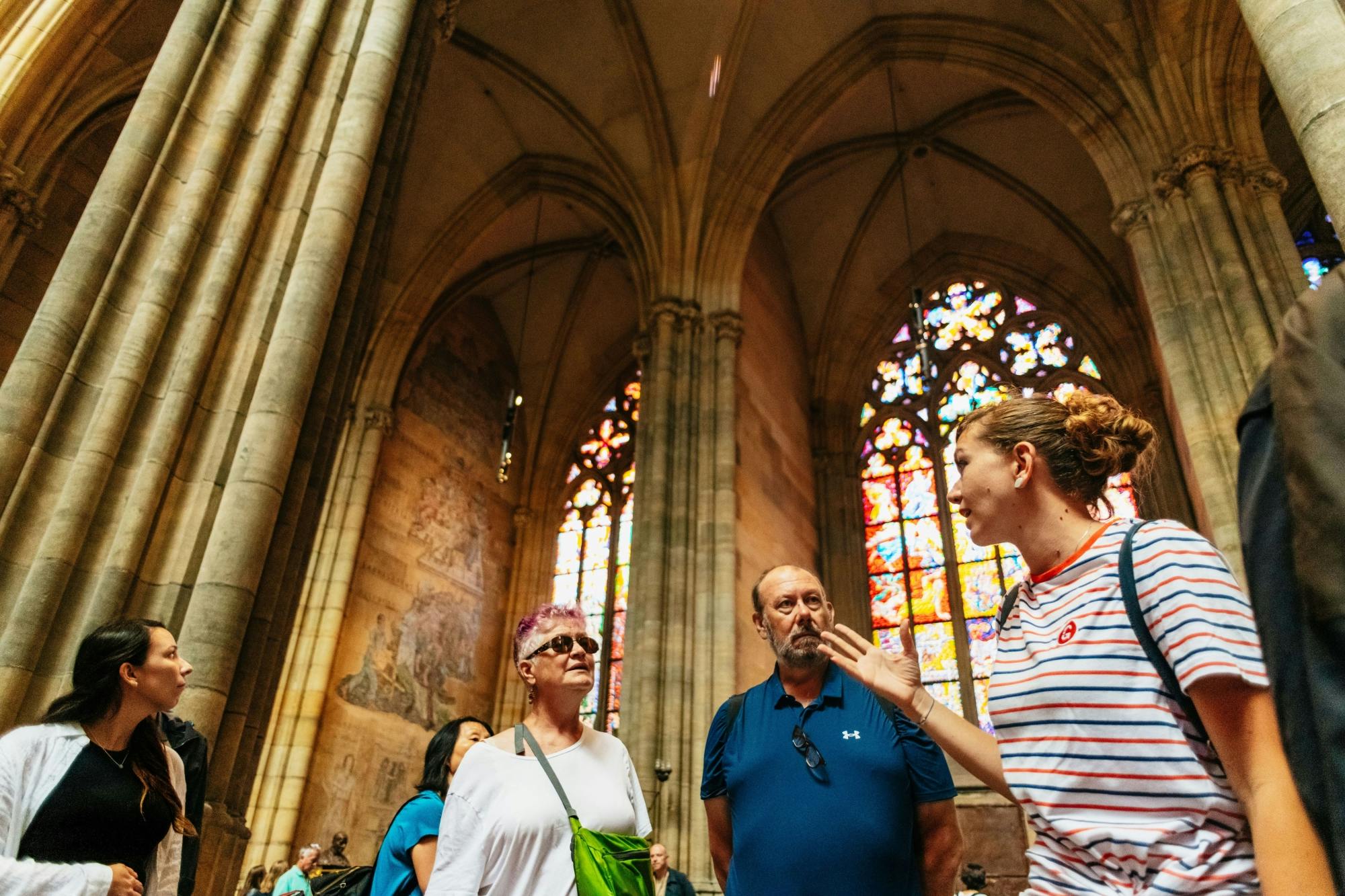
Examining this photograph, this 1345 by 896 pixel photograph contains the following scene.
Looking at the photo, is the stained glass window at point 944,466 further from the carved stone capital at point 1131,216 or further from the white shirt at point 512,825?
the white shirt at point 512,825

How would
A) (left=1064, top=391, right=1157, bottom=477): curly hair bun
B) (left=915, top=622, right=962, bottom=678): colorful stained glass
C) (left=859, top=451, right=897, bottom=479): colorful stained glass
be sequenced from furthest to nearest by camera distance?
(left=859, top=451, right=897, bottom=479): colorful stained glass < (left=915, top=622, right=962, bottom=678): colorful stained glass < (left=1064, top=391, right=1157, bottom=477): curly hair bun

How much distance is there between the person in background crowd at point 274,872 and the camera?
399 inches

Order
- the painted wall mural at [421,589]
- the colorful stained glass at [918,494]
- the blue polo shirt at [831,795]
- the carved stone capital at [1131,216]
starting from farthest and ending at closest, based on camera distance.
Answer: the colorful stained glass at [918,494] → the painted wall mural at [421,589] → the carved stone capital at [1131,216] → the blue polo shirt at [831,795]

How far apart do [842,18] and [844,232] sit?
4041mm

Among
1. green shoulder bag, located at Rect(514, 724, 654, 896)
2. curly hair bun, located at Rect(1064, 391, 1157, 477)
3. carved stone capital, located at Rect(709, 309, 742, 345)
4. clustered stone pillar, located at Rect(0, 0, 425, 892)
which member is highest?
carved stone capital, located at Rect(709, 309, 742, 345)

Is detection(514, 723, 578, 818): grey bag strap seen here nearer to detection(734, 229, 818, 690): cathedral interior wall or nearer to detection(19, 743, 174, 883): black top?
detection(19, 743, 174, 883): black top

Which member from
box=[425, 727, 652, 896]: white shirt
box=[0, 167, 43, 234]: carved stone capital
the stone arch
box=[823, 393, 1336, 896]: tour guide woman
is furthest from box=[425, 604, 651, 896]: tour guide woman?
the stone arch

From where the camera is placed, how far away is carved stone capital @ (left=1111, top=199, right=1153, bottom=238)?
942 centimetres

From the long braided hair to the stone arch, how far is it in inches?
413

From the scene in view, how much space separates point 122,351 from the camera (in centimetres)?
428

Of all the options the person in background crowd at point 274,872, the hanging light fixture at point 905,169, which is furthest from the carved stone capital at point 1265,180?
the person in background crowd at point 274,872

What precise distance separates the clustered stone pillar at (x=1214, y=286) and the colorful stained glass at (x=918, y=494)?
17.1 feet

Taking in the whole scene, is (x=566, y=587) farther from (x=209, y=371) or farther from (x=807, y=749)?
(x=807, y=749)

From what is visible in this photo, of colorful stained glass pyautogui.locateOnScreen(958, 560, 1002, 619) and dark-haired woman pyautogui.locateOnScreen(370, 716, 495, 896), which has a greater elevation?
colorful stained glass pyautogui.locateOnScreen(958, 560, 1002, 619)
